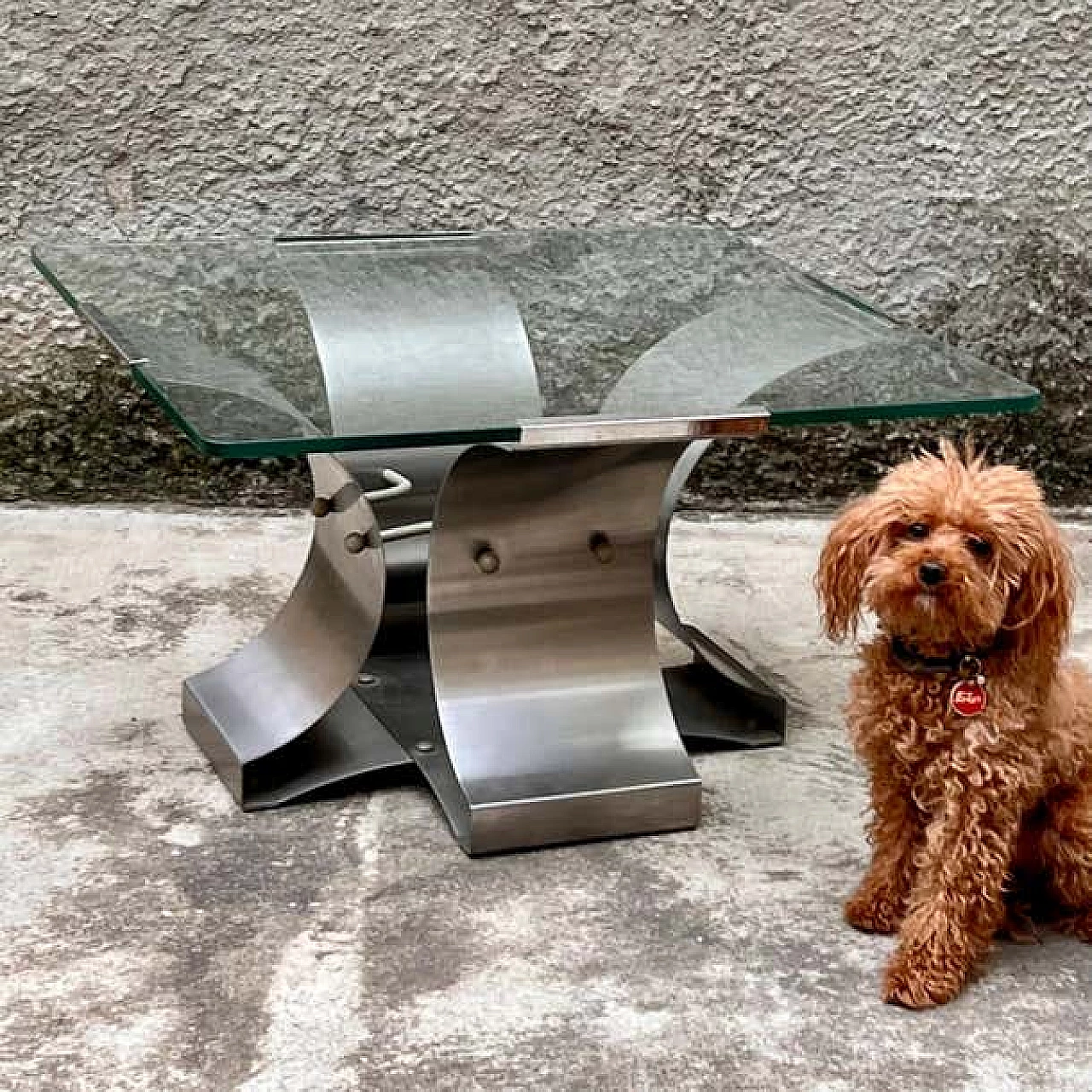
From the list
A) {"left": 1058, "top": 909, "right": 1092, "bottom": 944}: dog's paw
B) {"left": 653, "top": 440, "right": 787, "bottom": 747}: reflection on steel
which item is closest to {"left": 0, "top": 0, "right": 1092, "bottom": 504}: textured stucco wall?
{"left": 653, "top": 440, "right": 787, "bottom": 747}: reflection on steel

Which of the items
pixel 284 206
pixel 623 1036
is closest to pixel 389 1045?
pixel 623 1036

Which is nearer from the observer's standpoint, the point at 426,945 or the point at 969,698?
the point at 969,698

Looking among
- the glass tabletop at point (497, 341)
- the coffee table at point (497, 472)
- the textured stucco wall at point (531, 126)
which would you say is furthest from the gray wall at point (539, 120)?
the coffee table at point (497, 472)

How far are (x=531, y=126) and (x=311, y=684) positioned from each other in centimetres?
162

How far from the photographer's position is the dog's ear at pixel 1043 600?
8.04 feet

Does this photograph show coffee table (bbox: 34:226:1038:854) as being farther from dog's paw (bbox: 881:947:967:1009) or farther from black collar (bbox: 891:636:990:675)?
dog's paw (bbox: 881:947:967:1009)

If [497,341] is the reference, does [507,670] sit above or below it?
below

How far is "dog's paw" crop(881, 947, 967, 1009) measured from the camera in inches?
100

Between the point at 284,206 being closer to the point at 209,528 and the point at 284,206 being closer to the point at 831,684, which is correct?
the point at 209,528

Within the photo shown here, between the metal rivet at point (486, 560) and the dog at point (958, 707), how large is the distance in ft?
1.95

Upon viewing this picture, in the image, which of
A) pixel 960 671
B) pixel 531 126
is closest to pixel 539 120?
pixel 531 126

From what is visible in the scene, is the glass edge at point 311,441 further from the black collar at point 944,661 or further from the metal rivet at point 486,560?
the black collar at point 944,661

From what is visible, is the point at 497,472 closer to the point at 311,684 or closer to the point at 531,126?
the point at 311,684

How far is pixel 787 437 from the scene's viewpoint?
448cm
